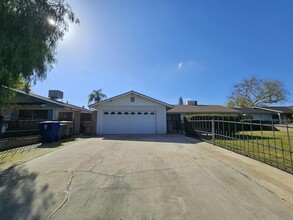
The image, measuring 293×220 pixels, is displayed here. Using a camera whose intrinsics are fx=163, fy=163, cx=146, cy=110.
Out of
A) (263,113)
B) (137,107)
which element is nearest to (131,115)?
(137,107)

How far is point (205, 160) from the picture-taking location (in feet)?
19.4

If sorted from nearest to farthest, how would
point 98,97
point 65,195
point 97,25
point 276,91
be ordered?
point 65,195 < point 97,25 < point 276,91 < point 98,97

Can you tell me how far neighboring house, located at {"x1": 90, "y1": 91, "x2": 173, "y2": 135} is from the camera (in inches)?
611

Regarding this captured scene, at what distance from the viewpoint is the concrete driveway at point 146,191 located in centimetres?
265

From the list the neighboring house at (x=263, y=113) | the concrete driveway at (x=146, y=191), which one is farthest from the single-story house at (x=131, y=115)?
the neighboring house at (x=263, y=113)

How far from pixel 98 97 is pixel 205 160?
35.4 m

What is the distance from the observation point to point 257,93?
3641cm

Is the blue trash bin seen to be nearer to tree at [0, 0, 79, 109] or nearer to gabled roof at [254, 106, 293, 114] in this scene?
tree at [0, 0, 79, 109]

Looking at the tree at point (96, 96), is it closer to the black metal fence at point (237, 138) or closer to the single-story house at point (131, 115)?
the single-story house at point (131, 115)

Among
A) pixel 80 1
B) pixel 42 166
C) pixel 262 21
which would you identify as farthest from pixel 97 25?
pixel 262 21

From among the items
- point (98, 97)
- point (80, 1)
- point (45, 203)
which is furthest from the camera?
point (98, 97)

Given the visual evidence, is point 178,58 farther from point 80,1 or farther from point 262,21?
point 80,1

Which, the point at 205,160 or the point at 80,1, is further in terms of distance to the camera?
the point at 80,1

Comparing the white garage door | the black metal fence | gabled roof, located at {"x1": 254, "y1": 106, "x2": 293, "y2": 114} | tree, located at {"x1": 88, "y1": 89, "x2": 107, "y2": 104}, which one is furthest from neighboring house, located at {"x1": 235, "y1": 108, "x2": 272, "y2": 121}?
tree, located at {"x1": 88, "y1": 89, "x2": 107, "y2": 104}
